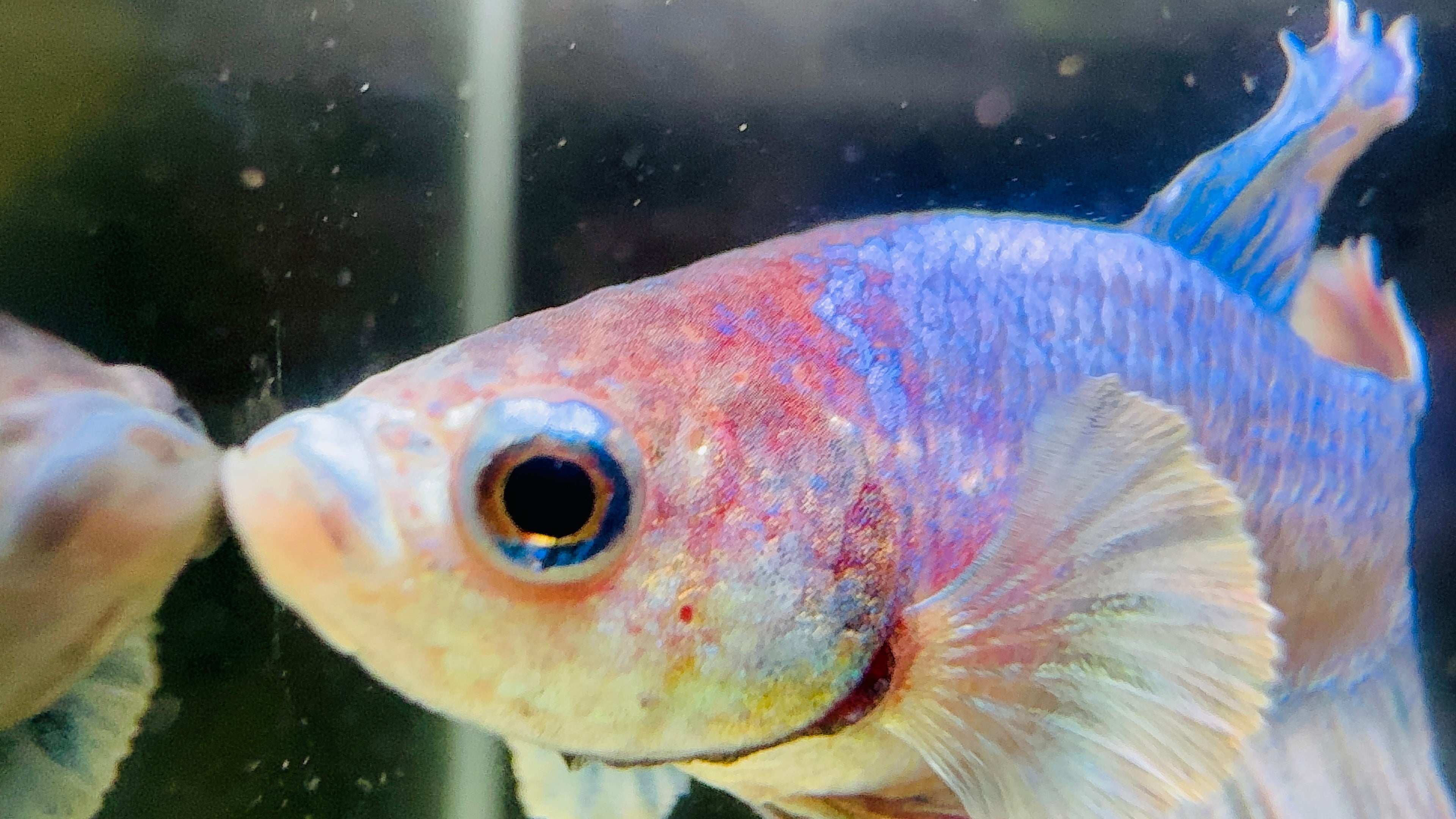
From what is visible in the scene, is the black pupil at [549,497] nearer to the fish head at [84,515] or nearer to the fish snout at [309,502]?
the fish snout at [309,502]

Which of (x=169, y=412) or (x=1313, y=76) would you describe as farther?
(x=1313, y=76)

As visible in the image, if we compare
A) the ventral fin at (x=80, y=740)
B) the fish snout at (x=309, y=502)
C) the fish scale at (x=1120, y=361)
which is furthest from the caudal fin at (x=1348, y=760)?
the ventral fin at (x=80, y=740)

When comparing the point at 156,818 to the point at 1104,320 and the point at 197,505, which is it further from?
the point at 1104,320

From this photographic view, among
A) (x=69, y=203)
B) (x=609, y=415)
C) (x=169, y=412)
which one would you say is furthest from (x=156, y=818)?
(x=609, y=415)

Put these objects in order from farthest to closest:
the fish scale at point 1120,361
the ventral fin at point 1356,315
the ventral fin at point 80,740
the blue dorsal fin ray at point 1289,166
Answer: the ventral fin at point 1356,315
the blue dorsal fin ray at point 1289,166
the ventral fin at point 80,740
the fish scale at point 1120,361

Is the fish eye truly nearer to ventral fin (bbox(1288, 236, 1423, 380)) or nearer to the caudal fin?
the caudal fin

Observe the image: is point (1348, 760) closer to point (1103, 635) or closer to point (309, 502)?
point (1103, 635)

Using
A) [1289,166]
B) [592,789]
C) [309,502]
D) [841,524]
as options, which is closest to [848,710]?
[841,524]

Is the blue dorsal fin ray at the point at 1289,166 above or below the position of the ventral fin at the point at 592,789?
above
